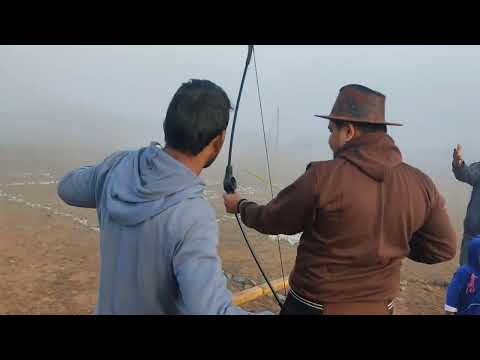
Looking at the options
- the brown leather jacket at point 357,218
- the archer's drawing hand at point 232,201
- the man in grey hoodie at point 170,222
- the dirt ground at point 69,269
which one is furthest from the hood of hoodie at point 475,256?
the dirt ground at point 69,269

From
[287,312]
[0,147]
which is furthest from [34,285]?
[0,147]

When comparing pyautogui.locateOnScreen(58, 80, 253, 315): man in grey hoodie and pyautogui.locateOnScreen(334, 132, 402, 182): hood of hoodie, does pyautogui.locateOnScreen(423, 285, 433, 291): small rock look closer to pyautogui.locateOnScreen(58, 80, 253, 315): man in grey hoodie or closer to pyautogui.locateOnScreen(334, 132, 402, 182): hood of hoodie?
pyautogui.locateOnScreen(334, 132, 402, 182): hood of hoodie

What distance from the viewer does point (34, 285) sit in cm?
554

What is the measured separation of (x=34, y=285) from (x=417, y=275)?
573 centimetres

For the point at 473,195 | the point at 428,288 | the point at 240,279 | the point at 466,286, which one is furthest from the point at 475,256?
the point at 428,288

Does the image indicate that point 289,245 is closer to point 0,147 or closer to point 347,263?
point 347,263

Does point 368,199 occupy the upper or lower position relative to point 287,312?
upper

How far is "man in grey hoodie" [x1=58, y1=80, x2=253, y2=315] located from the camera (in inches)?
47.3

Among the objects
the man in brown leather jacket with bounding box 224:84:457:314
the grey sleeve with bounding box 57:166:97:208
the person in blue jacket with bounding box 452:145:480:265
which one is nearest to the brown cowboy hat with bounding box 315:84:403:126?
the man in brown leather jacket with bounding box 224:84:457:314

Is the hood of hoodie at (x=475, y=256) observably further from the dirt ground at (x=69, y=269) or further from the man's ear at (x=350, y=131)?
the dirt ground at (x=69, y=269)

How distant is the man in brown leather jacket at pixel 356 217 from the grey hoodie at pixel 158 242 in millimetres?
823

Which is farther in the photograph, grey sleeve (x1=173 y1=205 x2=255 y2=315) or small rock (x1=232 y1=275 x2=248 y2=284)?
small rock (x1=232 y1=275 x2=248 y2=284)

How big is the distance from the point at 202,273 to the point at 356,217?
1.03 metres

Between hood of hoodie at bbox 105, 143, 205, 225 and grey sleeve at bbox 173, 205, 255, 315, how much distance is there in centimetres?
12
